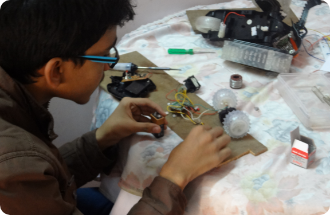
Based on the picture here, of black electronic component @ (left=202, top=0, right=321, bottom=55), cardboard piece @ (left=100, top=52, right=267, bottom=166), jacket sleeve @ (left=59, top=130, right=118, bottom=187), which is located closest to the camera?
cardboard piece @ (left=100, top=52, right=267, bottom=166)

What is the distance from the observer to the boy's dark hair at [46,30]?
534mm

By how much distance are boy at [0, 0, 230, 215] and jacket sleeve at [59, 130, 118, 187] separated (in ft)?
0.39

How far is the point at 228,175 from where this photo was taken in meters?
0.64

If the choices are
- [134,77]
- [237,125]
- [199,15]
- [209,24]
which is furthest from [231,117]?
[199,15]

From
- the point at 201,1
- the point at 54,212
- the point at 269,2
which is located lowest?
the point at 54,212

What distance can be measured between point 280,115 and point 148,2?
3.41ft

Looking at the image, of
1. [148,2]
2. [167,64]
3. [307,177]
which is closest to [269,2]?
[167,64]

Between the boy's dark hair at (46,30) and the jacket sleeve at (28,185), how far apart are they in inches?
9.2

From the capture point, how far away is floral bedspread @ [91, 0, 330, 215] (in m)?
0.58

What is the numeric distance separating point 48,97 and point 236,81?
647mm

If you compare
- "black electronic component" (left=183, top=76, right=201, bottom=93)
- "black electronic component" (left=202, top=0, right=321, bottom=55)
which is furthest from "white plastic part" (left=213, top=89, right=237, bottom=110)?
"black electronic component" (left=202, top=0, right=321, bottom=55)

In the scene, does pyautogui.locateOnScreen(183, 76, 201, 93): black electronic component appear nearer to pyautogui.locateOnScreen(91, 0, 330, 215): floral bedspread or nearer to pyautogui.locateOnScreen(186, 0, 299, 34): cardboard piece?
pyautogui.locateOnScreen(91, 0, 330, 215): floral bedspread

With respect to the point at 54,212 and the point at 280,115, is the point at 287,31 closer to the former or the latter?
the point at 280,115

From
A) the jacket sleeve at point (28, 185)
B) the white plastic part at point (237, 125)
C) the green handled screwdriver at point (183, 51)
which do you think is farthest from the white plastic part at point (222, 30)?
the jacket sleeve at point (28, 185)
